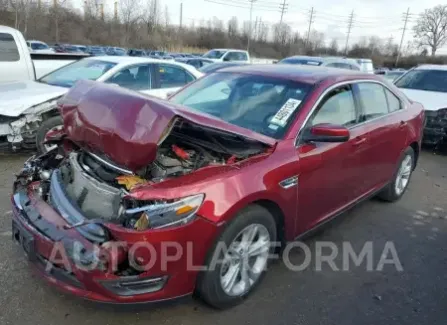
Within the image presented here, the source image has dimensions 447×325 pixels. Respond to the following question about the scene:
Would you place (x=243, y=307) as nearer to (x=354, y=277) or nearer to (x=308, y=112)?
(x=354, y=277)

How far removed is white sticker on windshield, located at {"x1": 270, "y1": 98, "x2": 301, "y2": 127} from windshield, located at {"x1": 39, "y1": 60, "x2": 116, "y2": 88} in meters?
4.13

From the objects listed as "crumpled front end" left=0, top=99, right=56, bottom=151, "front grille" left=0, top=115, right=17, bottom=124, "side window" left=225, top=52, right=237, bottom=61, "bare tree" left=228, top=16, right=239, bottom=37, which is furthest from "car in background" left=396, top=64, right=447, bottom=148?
"bare tree" left=228, top=16, right=239, bottom=37

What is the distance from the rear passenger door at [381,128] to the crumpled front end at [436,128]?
138 inches

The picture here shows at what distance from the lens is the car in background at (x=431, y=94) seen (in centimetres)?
754

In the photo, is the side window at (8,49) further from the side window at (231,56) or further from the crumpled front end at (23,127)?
the side window at (231,56)

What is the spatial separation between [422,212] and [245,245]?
3.08m

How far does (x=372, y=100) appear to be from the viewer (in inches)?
160

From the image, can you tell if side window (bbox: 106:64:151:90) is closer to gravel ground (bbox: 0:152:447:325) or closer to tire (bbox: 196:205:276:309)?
gravel ground (bbox: 0:152:447:325)

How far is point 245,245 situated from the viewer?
9.02ft

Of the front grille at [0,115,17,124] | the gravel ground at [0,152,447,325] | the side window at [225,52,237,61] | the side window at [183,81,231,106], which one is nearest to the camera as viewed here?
the gravel ground at [0,152,447,325]

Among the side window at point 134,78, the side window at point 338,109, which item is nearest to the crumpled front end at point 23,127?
the side window at point 134,78

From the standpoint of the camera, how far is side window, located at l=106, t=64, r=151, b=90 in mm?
6479

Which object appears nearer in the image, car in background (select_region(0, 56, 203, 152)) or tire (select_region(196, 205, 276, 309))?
tire (select_region(196, 205, 276, 309))

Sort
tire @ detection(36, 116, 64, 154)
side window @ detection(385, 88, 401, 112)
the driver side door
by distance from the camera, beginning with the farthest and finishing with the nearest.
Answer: tire @ detection(36, 116, 64, 154)
side window @ detection(385, 88, 401, 112)
the driver side door
